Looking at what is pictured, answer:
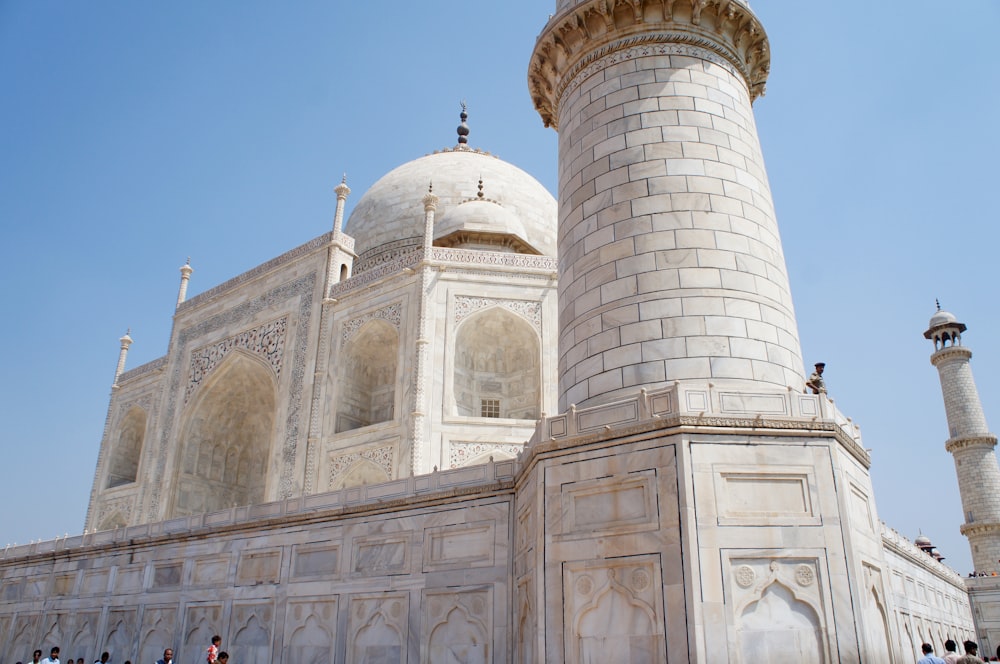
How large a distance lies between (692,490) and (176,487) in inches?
713

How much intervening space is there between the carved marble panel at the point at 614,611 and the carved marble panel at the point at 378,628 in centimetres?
304

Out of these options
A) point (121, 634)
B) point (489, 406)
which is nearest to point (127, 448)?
point (489, 406)

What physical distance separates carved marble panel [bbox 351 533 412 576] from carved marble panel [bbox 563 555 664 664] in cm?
313

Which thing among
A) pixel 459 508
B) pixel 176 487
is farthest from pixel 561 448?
pixel 176 487

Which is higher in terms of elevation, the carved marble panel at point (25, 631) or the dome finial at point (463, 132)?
the dome finial at point (463, 132)

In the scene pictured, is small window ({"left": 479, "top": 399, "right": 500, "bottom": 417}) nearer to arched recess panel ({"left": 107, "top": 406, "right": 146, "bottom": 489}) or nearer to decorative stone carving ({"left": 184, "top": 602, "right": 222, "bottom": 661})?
decorative stone carving ({"left": 184, "top": 602, "right": 222, "bottom": 661})

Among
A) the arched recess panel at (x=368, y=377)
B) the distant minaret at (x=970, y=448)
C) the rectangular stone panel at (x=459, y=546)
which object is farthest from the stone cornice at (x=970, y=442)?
the rectangular stone panel at (x=459, y=546)

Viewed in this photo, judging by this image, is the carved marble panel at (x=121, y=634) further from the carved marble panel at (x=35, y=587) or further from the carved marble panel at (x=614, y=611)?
the carved marble panel at (x=614, y=611)

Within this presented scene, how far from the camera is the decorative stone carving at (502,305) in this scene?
1705 centimetres

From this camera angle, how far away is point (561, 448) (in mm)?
6102

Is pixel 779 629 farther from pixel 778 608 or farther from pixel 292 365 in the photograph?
pixel 292 365

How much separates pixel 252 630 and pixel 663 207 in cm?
698

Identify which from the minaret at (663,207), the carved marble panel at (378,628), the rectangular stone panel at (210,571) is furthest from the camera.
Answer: the rectangular stone panel at (210,571)

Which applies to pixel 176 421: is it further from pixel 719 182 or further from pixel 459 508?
pixel 719 182
